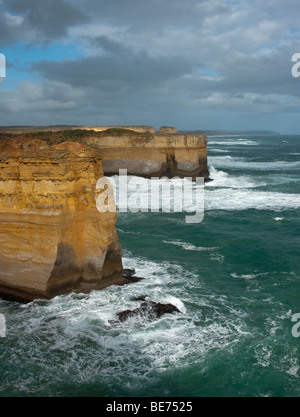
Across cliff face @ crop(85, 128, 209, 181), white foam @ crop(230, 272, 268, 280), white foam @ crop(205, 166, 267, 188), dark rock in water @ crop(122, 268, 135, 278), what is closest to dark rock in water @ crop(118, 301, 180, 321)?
dark rock in water @ crop(122, 268, 135, 278)

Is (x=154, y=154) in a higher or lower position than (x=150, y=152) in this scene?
lower

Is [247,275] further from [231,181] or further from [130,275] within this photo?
[231,181]

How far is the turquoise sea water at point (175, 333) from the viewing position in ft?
27.7

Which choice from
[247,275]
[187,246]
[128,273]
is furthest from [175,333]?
[187,246]

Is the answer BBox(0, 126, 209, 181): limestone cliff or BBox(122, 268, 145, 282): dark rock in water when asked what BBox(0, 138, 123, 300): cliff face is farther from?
BBox(0, 126, 209, 181): limestone cliff

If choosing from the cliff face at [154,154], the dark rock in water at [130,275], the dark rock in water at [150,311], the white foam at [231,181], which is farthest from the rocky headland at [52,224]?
the cliff face at [154,154]

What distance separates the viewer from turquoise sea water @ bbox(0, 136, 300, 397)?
845 cm

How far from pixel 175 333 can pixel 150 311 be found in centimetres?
125

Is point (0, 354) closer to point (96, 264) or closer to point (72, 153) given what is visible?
point (96, 264)

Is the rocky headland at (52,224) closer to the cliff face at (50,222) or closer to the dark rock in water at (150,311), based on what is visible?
the cliff face at (50,222)

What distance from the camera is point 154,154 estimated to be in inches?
1612

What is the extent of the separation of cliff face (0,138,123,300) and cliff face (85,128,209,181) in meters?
28.1

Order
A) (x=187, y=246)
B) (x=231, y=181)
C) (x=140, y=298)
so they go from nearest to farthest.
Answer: (x=140, y=298) → (x=187, y=246) → (x=231, y=181)

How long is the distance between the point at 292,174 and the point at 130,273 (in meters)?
A: 35.9
